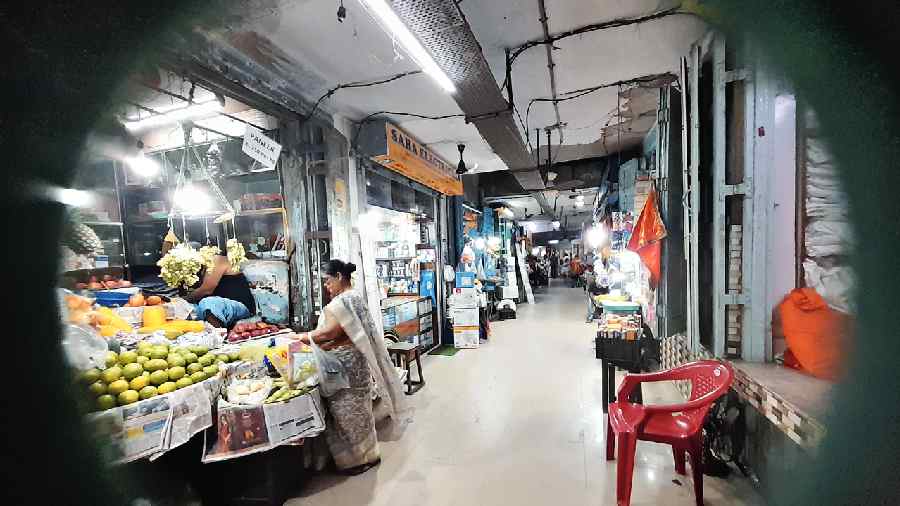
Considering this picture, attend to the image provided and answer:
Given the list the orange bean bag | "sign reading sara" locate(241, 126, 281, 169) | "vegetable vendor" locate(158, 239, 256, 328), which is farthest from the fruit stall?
Result: the orange bean bag

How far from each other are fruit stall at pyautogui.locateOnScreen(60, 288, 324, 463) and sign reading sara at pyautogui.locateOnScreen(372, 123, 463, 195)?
2523 mm

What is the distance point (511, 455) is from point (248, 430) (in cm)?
189

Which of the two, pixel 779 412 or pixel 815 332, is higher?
pixel 815 332

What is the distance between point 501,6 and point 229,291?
12.4ft

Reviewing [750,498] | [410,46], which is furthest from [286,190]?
[750,498]

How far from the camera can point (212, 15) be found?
2.25 m

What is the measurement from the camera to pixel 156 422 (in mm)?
1870

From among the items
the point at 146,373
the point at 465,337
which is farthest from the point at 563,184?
the point at 146,373

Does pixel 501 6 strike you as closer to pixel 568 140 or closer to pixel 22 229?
pixel 22 229

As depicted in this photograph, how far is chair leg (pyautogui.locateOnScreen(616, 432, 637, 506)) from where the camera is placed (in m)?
1.99

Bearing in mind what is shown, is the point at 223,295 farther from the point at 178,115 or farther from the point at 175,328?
the point at 178,115

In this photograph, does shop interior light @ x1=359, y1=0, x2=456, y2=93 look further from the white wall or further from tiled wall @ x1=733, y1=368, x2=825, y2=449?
tiled wall @ x1=733, y1=368, x2=825, y2=449

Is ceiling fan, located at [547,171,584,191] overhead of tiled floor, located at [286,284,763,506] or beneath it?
overhead

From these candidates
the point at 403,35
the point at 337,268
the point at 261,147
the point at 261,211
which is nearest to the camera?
the point at 403,35
